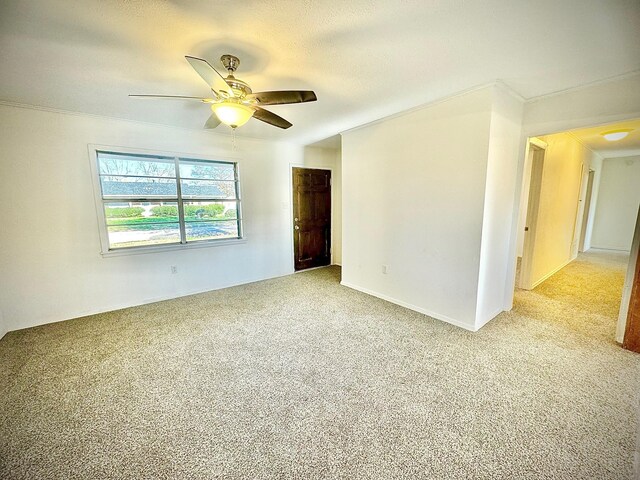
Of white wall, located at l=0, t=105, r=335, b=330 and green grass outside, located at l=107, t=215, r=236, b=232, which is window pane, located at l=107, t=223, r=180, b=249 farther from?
white wall, located at l=0, t=105, r=335, b=330

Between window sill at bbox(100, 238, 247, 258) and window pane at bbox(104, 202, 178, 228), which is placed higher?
window pane at bbox(104, 202, 178, 228)

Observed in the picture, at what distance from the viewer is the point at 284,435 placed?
1.55m

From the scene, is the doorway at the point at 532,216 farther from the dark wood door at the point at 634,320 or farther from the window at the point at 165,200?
the window at the point at 165,200

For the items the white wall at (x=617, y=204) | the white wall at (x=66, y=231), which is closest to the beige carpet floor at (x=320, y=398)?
the white wall at (x=66, y=231)

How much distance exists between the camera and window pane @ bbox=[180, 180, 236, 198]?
3.89m

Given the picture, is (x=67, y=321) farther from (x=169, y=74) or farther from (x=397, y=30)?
(x=397, y=30)

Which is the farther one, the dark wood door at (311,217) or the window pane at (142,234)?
the dark wood door at (311,217)

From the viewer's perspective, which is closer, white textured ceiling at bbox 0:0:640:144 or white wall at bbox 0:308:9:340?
white textured ceiling at bbox 0:0:640:144

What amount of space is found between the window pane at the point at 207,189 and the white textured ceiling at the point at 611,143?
493 cm

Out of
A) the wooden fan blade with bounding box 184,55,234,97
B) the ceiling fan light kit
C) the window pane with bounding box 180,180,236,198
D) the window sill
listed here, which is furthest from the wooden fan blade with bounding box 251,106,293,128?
the window sill

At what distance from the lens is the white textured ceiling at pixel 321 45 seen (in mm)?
1448

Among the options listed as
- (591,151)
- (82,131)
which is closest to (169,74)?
(82,131)

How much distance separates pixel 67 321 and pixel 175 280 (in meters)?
1.22

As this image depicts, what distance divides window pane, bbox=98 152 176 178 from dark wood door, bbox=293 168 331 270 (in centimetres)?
210
